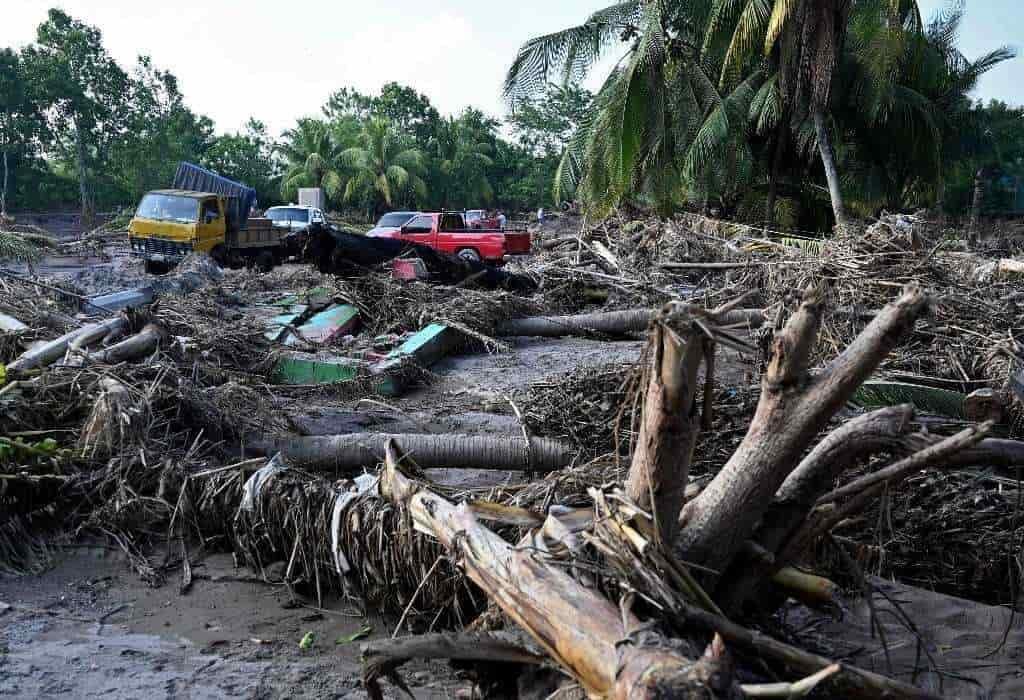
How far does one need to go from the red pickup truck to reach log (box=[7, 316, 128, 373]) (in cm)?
1470

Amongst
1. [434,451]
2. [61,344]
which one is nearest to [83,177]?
[61,344]

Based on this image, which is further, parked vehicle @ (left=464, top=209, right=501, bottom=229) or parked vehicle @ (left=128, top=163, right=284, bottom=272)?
parked vehicle @ (left=464, top=209, right=501, bottom=229)

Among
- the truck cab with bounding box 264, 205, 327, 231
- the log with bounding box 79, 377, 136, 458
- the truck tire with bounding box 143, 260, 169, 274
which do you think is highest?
the truck cab with bounding box 264, 205, 327, 231

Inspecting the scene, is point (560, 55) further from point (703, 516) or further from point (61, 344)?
point (703, 516)

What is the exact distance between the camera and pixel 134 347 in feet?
23.2

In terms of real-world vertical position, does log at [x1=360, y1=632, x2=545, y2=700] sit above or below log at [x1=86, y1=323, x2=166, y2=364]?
below

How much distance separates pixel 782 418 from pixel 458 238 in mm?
20714

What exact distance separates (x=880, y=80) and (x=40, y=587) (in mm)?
17544

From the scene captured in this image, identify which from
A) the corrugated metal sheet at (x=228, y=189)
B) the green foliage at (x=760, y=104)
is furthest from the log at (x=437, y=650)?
the corrugated metal sheet at (x=228, y=189)

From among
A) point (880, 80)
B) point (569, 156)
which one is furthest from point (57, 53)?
point (880, 80)

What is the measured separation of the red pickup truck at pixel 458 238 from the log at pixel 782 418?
63.5 feet

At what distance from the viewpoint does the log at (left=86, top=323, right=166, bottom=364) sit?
6736 mm

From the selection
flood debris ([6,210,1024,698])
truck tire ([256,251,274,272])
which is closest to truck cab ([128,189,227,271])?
truck tire ([256,251,274,272])

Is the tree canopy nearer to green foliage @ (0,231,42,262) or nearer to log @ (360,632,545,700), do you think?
green foliage @ (0,231,42,262)
